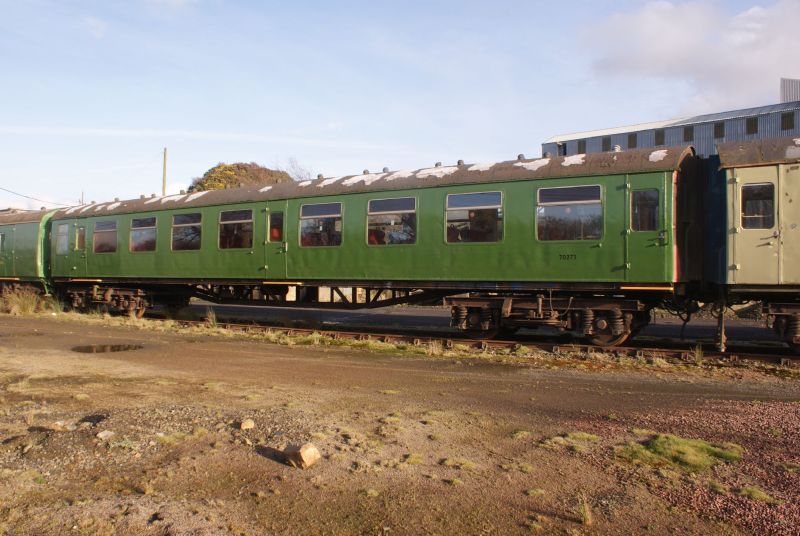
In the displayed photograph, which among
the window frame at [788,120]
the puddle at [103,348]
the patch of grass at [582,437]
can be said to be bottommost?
the puddle at [103,348]

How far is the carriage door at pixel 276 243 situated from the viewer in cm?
1322

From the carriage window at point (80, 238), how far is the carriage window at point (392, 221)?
1063cm

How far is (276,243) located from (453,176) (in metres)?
4.67

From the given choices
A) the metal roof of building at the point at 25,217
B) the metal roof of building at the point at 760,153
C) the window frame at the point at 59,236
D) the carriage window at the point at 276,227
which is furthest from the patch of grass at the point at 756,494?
the metal roof of building at the point at 25,217

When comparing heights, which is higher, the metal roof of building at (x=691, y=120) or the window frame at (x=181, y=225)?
the metal roof of building at (x=691, y=120)

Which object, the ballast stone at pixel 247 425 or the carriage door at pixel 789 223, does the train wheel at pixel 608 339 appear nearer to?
the carriage door at pixel 789 223

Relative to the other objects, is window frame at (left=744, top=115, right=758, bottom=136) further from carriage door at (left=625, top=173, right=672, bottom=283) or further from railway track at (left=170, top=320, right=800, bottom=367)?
carriage door at (left=625, top=173, right=672, bottom=283)

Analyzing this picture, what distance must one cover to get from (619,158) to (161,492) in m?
8.77

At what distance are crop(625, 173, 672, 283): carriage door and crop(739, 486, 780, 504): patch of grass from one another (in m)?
6.05

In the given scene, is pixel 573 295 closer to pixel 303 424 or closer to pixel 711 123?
pixel 303 424

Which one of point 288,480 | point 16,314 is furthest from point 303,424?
point 16,314

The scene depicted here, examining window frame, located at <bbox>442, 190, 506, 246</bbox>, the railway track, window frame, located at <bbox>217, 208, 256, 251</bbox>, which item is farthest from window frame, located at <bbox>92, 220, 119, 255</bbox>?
window frame, located at <bbox>442, 190, 506, 246</bbox>

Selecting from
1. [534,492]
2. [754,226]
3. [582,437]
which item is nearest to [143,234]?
[582,437]

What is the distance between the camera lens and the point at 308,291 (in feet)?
45.4
